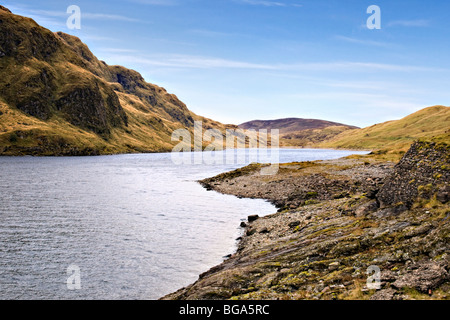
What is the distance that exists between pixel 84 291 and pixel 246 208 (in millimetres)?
34406

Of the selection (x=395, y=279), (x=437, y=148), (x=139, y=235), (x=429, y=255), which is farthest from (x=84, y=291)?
(x=437, y=148)

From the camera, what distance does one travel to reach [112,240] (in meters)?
35.7

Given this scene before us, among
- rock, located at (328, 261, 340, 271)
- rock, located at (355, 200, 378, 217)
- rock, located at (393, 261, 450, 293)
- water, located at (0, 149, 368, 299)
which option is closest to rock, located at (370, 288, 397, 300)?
rock, located at (393, 261, 450, 293)

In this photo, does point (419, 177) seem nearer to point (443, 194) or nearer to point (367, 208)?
point (443, 194)

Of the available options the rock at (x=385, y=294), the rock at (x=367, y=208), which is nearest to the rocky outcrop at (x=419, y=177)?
the rock at (x=367, y=208)

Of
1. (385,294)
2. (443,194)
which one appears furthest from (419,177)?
(385,294)

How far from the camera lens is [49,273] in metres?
26.2

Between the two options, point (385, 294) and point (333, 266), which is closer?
point (385, 294)

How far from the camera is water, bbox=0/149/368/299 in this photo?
2434cm

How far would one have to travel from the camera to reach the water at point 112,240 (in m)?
24.3

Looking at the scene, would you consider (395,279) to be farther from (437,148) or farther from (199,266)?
(199,266)

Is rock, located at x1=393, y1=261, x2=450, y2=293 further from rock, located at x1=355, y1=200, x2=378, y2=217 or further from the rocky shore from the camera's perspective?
rock, located at x1=355, y1=200, x2=378, y2=217
